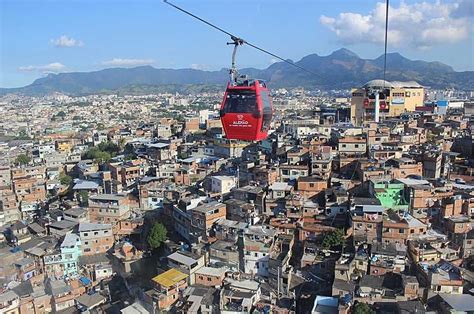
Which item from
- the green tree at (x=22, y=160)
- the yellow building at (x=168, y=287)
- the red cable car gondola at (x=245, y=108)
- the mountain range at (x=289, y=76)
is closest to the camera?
the red cable car gondola at (x=245, y=108)

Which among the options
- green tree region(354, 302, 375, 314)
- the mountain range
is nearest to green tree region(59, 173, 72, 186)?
green tree region(354, 302, 375, 314)

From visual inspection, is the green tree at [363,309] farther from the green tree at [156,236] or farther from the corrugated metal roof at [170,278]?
the green tree at [156,236]

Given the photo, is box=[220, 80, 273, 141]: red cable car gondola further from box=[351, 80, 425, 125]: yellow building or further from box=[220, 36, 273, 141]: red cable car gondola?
box=[351, 80, 425, 125]: yellow building

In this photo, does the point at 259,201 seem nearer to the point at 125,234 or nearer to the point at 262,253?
the point at 262,253

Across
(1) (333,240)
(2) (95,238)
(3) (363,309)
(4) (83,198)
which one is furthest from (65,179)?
(3) (363,309)

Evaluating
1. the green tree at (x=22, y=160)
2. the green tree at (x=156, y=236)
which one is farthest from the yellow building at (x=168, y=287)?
the green tree at (x=22, y=160)

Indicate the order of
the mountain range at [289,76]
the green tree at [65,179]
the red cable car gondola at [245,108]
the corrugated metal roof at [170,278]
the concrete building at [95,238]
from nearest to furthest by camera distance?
the red cable car gondola at [245,108] < the corrugated metal roof at [170,278] < the concrete building at [95,238] < the green tree at [65,179] < the mountain range at [289,76]
